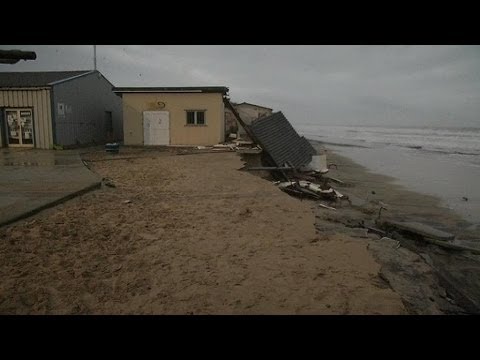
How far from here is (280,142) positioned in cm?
1389

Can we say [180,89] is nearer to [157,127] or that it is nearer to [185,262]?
[157,127]

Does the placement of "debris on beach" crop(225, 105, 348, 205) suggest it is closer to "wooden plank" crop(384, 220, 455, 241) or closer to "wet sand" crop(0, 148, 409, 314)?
"wooden plank" crop(384, 220, 455, 241)

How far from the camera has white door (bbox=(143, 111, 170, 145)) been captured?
1959cm

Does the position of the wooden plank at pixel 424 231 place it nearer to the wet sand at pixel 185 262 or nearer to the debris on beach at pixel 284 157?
the wet sand at pixel 185 262

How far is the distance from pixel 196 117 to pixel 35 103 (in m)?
8.64

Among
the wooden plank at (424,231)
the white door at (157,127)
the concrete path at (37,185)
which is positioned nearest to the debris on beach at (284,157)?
the wooden plank at (424,231)

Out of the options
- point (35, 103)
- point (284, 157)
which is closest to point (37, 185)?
point (284, 157)

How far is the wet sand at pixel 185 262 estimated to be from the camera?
318 cm

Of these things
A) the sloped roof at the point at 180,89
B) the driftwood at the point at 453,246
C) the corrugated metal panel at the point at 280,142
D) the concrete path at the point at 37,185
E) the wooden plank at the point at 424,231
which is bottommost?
the driftwood at the point at 453,246

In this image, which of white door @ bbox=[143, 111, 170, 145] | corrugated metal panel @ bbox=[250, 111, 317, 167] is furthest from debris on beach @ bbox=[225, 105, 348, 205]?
white door @ bbox=[143, 111, 170, 145]

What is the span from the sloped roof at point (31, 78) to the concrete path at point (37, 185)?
26.7 feet
